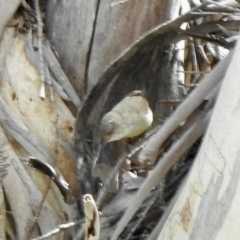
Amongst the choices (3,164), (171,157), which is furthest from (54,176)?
(171,157)

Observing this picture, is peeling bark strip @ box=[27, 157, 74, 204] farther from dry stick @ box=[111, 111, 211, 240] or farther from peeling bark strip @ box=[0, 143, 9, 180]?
dry stick @ box=[111, 111, 211, 240]

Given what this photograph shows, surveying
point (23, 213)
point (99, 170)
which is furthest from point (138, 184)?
point (23, 213)

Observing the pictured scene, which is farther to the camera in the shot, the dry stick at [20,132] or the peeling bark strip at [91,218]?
the dry stick at [20,132]

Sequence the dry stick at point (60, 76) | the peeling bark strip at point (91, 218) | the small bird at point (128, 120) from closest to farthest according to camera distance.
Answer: the peeling bark strip at point (91, 218), the small bird at point (128, 120), the dry stick at point (60, 76)

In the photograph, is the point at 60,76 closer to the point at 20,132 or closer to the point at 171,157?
the point at 20,132

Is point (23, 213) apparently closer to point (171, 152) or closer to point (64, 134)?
point (64, 134)

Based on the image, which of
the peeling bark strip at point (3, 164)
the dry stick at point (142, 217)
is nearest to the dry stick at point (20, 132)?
the peeling bark strip at point (3, 164)

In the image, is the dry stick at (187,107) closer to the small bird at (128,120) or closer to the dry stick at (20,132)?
the small bird at (128,120)

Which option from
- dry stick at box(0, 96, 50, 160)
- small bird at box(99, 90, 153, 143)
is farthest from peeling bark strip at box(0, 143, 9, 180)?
small bird at box(99, 90, 153, 143)
